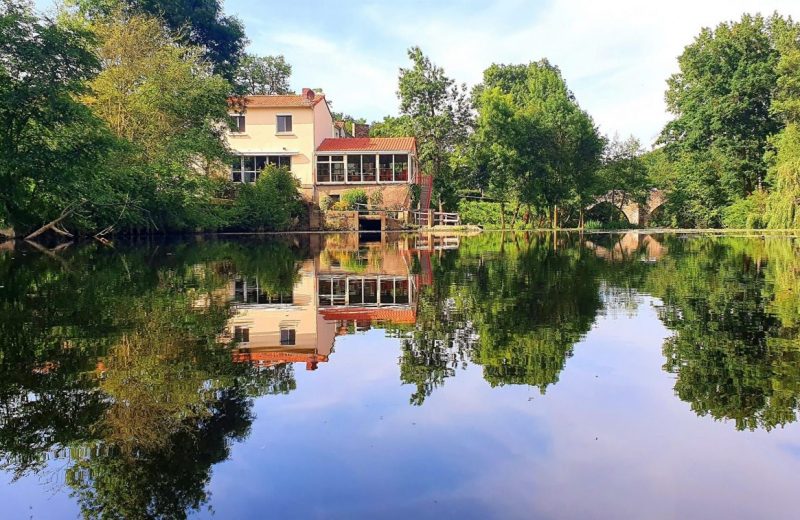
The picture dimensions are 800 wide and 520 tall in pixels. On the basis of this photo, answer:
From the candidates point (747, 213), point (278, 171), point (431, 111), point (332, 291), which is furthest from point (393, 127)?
point (332, 291)

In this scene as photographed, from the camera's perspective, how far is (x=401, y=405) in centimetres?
491

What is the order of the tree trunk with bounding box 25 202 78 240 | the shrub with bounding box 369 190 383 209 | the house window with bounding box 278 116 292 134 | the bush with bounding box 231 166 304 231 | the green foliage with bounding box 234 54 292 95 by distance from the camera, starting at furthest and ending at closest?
the green foliage with bounding box 234 54 292 95
the house window with bounding box 278 116 292 134
the shrub with bounding box 369 190 383 209
the bush with bounding box 231 166 304 231
the tree trunk with bounding box 25 202 78 240

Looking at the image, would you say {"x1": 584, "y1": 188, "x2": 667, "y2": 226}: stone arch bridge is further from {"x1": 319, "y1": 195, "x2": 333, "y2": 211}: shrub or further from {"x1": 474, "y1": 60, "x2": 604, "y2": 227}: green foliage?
{"x1": 319, "y1": 195, "x2": 333, "y2": 211}: shrub

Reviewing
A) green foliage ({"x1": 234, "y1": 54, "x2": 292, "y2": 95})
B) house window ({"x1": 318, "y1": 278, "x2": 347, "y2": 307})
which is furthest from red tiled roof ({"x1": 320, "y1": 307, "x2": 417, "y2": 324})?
green foliage ({"x1": 234, "y1": 54, "x2": 292, "y2": 95})

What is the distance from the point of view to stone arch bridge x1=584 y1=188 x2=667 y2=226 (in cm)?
5247

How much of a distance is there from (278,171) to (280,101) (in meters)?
6.42

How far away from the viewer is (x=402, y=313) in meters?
9.16

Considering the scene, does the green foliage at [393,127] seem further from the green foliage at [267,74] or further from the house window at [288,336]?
the house window at [288,336]

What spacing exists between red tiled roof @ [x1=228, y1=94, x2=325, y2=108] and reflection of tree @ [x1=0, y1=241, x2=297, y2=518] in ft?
110

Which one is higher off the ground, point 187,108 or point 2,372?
point 187,108

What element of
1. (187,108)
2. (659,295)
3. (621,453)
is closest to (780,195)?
(659,295)

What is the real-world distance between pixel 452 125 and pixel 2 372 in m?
45.8

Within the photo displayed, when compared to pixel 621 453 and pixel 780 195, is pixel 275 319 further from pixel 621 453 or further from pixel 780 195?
pixel 780 195

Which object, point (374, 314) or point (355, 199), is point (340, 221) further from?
point (374, 314)
